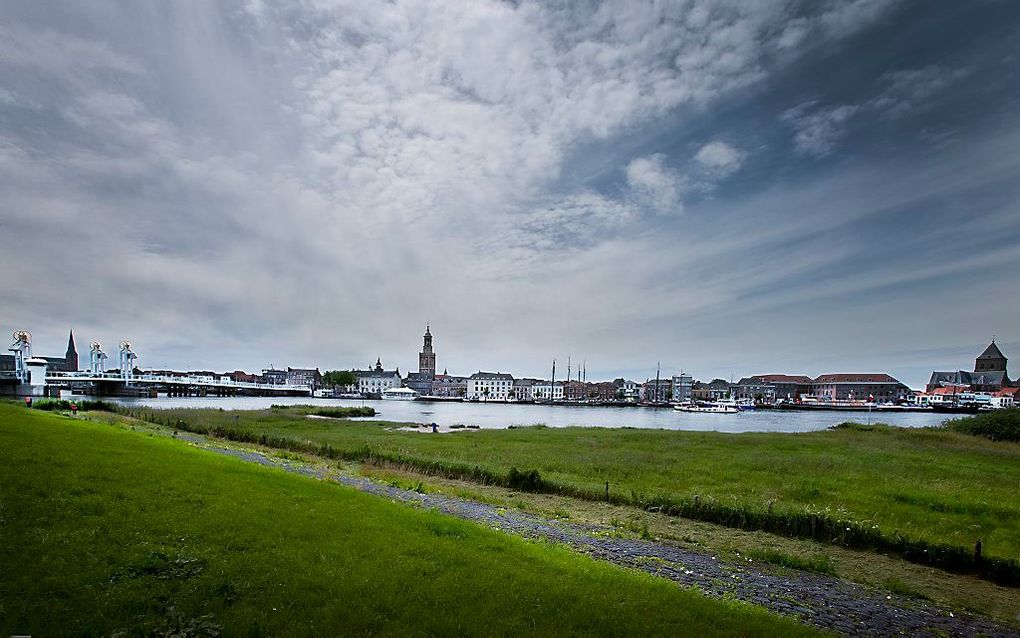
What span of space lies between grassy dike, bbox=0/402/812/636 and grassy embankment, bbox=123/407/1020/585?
11.9 metres

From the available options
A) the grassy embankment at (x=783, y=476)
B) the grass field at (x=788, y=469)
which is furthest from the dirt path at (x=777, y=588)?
the grass field at (x=788, y=469)

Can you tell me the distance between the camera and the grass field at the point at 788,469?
75.8ft

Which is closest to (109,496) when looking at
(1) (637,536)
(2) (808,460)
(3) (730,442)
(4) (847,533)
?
(1) (637,536)

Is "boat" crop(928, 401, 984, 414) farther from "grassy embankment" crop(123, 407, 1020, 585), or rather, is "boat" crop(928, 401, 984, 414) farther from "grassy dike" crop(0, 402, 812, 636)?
"grassy dike" crop(0, 402, 812, 636)

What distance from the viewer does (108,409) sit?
251ft

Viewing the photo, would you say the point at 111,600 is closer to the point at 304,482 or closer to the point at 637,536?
the point at 304,482

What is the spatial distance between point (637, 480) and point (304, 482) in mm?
19761

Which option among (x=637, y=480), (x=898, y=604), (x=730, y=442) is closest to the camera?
(x=898, y=604)

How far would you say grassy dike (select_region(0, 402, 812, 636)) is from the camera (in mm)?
8344

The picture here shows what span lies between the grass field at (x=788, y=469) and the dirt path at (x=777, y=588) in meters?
6.16

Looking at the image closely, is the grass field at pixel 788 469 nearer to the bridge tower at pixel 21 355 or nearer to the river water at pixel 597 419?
the river water at pixel 597 419

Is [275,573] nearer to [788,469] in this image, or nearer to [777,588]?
[777,588]

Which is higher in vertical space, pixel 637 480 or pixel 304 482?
pixel 304 482

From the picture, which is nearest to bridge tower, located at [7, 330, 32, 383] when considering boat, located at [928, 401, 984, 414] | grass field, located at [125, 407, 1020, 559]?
grass field, located at [125, 407, 1020, 559]
